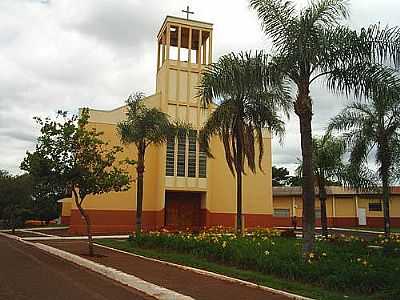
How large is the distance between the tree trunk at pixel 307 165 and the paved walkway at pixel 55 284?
451 cm

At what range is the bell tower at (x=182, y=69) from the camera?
107ft

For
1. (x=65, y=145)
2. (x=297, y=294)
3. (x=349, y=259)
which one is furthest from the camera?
(x=65, y=145)

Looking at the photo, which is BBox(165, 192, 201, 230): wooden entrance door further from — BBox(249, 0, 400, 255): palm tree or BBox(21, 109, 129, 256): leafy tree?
BBox(249, 0, 400, 255): palm tree

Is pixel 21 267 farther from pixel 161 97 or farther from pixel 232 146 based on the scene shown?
pixel 161 97

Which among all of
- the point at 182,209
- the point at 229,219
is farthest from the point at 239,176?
the point at 182,209

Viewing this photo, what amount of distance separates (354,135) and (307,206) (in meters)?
9.13

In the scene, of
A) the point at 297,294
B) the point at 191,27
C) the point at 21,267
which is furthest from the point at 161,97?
the point at 297,294

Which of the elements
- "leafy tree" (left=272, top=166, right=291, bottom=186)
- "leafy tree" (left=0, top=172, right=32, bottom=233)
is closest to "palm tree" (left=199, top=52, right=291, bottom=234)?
"leafy tree" (left=0, top=172, right=32, bottom=233)

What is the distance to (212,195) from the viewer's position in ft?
111

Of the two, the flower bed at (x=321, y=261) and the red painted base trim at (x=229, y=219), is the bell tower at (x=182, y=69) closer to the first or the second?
the red painted base trim at (x=229, y=219)

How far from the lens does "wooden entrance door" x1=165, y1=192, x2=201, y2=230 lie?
33.7 m

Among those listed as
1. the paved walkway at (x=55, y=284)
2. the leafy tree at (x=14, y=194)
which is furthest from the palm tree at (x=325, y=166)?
the leafy tree at (x=14, y=194)

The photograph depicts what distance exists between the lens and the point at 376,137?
1920cm

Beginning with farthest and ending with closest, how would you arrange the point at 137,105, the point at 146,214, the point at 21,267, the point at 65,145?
the point at 146,214 < the point at 137,105 < the point at 65,145 < the point at 21,267
